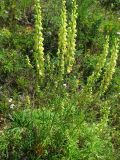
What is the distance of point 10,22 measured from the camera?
8266 millimetres

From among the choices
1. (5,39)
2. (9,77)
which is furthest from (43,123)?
(5,39)

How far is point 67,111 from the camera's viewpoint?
217 inches

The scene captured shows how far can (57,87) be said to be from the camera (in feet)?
17.5

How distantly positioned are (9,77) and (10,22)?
1.49 m

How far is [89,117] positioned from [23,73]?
1523 mm

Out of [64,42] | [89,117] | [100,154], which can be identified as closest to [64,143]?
[100,154]

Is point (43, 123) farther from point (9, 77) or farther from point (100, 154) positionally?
point (9, 77)

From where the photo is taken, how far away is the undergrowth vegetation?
4.94m

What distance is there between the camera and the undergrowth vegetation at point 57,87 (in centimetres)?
494

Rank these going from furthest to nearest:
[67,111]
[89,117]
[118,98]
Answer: [118,98], [89,117], [67,111]

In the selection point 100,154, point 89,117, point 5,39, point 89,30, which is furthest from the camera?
point 89,30

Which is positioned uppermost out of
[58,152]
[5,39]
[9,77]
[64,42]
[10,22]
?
[10,22]

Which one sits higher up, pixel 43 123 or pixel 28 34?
pixel 28 34

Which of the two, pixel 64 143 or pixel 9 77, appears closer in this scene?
pixel 64 143
